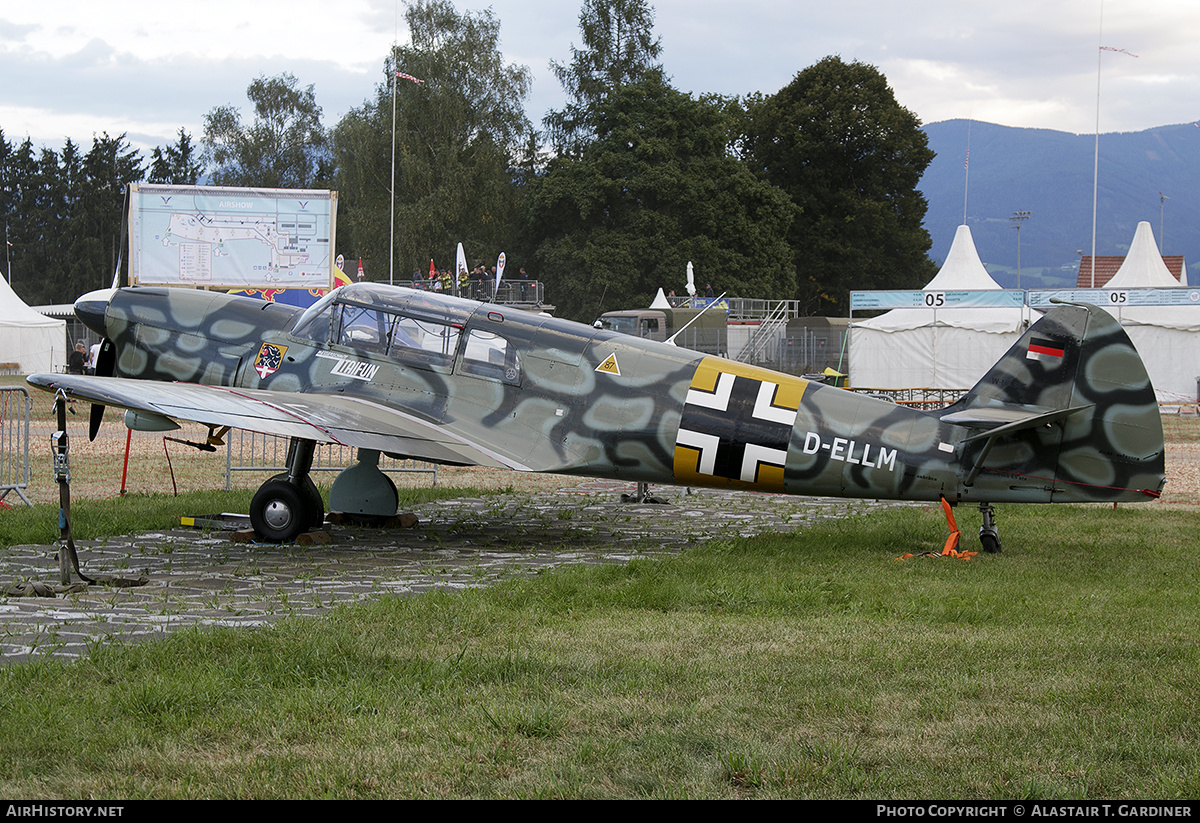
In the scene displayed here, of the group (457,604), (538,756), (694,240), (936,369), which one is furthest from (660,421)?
(694,240)

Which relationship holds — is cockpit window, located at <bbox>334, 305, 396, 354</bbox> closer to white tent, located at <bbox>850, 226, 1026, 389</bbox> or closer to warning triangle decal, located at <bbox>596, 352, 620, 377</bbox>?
warning triangle decal, located at <bbox>596, 352, 620, 377</bbox>

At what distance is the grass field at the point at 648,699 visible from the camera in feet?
12.9

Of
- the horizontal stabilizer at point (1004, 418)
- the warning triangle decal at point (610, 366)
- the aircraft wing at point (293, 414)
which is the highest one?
the warning triangle decal at point (610, 366)

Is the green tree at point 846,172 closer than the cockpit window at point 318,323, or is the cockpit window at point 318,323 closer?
the cockpit window at point 318,323

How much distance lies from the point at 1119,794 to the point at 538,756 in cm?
221

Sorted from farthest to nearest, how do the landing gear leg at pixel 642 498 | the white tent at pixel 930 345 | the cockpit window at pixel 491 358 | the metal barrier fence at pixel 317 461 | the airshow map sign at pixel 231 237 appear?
the white tent at pixel 930 345, the airshow map sign at pixel 231 237, the metal barrier fence at pixel 317 461, the landing gear leg at pixel 642 498, the cockpit window at pixel 491 358

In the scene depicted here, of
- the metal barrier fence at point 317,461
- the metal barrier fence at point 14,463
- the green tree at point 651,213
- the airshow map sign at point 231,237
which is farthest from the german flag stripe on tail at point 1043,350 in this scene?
the green tree at point 651,213

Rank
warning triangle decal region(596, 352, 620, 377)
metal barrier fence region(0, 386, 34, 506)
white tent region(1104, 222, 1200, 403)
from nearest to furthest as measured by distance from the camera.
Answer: warning triangle decal region(596, 352, 620, 377)
metal barrier fence region(0, 386, 34, 506)
white tent region(1104, 222, 1200, 403)

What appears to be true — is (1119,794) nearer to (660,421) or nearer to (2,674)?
(2,674)

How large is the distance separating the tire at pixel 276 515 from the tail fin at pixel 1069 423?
6233mm

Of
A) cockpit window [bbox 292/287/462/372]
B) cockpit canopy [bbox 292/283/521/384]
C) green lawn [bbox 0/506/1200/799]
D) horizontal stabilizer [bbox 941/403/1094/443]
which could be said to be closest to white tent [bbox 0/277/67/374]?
cockpit window [bbox 292/287/462/372]

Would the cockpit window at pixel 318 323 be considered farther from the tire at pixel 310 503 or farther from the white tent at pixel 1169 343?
the white tent at pixel 1169 343

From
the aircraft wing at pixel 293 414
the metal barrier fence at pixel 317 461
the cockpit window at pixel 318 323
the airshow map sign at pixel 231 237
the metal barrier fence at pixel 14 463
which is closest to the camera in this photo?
the aircraft wing at pixel 293 414

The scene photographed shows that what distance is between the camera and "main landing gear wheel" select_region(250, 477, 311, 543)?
1000 cm
